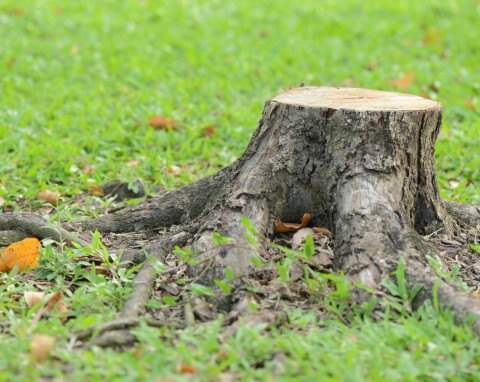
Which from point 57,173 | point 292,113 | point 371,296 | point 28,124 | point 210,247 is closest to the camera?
point 371,296

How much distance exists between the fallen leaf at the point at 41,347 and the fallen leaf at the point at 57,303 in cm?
45

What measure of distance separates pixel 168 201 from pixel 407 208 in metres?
1.30

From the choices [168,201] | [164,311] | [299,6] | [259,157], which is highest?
[299,6]

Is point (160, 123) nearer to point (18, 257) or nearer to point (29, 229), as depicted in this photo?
point (29, 229)

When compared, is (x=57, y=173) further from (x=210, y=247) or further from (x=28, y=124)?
(x=210, y=247)

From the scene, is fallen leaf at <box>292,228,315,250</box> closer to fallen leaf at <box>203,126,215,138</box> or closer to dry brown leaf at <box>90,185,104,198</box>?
dry brown leaf at <box>90,185,104,198</box>

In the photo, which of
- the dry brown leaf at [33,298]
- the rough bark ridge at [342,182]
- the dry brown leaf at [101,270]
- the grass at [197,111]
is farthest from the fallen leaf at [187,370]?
the dry brown leaf at [101,270]

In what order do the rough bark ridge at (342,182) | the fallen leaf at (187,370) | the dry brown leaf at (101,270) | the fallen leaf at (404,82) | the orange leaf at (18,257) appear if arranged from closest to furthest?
the fallen leaf at (187,370)
the rough bark ridge at (342,182)
the dry brown leaf at (101,270)
the orange leaf at (18,257)
the fallen leaf at (404,82)

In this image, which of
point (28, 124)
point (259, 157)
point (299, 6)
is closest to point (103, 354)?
point (259, 157)

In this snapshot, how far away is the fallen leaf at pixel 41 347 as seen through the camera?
2525mm

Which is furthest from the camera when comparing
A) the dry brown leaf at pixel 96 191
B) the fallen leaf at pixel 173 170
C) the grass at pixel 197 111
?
the fallen leaf at pixel 173 170

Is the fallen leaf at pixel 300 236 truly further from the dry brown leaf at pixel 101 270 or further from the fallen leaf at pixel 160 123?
the fallen leaf at pixel 160 123

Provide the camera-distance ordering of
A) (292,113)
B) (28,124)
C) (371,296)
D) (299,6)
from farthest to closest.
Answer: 1. (299,6)
2. (28,124)
3. (292,113)
4. (371,296)

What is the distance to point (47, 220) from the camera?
12.8 feet
